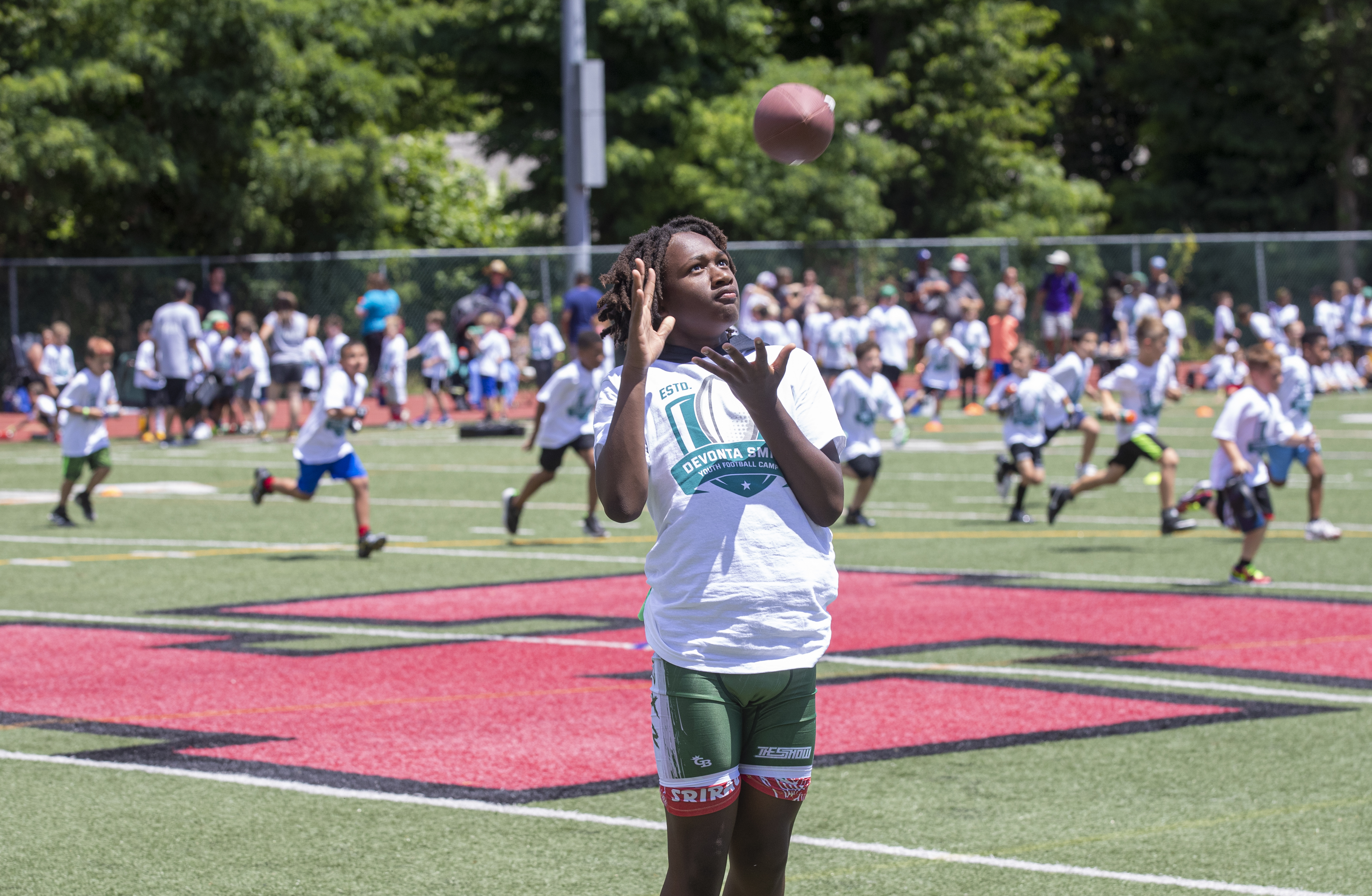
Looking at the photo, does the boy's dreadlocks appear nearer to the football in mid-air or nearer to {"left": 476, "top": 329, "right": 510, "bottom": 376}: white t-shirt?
the football in mid-air

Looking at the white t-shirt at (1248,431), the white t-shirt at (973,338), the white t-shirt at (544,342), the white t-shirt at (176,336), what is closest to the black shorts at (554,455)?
the white t-shirt at (1248,431)

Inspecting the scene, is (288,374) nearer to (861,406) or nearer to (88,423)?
(88,423)

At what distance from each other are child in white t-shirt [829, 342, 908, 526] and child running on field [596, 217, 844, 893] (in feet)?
37.9

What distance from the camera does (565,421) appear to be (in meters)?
14.9

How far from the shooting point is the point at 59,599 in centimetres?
1148

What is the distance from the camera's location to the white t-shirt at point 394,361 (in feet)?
86.2

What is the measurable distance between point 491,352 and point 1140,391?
1314cm

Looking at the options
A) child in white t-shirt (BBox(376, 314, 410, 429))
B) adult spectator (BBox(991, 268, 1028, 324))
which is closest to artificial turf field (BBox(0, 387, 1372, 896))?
child in white t-shirt (BBox(376, 314, 410, 429))

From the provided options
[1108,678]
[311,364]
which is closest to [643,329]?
[1108,678]

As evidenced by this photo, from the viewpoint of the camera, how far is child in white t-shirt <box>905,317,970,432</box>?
26547 millimetres

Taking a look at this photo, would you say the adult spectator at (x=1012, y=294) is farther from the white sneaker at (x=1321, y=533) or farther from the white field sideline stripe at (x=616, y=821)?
the white field sideline stripe at (x=616, y=821)

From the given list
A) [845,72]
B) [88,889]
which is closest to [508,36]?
[845,72]

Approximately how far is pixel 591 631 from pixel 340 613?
1.70m

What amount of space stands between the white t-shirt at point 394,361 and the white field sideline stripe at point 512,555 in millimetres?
12322
